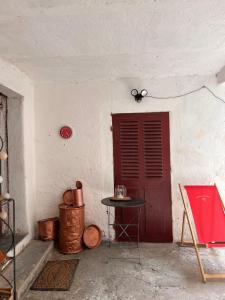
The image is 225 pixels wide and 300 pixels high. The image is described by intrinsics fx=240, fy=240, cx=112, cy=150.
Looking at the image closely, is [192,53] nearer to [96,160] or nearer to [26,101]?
[96,160]

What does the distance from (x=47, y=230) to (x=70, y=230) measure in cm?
38

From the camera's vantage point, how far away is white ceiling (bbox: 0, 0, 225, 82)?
183cm

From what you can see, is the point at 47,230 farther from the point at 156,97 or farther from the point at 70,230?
the point at 156,97

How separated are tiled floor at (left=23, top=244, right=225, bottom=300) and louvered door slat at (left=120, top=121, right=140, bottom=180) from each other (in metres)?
1.09

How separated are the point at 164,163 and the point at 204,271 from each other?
150cm

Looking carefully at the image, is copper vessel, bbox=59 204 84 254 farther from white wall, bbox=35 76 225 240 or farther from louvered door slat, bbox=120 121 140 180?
louvered door slat, bbox=120 121 140 180

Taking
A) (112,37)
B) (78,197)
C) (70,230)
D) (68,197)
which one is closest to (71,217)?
(70,230)

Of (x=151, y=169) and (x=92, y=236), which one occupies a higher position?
(x=151, y=169)

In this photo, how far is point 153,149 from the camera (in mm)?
3645

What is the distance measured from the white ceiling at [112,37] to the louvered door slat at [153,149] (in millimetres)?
831

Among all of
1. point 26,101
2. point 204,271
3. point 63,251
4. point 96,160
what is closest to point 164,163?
point 96,160

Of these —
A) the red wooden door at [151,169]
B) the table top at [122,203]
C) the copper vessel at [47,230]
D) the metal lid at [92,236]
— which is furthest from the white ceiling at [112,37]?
the metal lid at [92,236]

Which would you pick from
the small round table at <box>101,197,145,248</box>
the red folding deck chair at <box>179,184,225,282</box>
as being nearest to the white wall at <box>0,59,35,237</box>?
the small round table at <box>101,197,145,248</box>

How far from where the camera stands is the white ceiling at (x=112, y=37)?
1.83m
